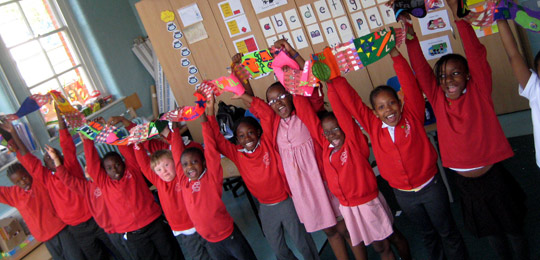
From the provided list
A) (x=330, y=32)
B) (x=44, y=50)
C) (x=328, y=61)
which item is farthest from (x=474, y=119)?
(x=44, y=50)

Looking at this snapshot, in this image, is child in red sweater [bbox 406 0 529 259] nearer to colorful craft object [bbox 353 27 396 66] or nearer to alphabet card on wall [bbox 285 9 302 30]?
colorful craft object [bbox 353 27 396 66]

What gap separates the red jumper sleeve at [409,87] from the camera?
2.18m

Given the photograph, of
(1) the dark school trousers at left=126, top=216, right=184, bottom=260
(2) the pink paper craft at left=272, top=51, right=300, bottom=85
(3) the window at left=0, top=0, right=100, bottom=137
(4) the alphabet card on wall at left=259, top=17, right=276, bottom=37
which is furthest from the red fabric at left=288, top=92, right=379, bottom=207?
(3) the window at left=0, top=0, right=100, bottom=137

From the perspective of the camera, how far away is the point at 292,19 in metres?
4.86

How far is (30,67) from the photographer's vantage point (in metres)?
4.97

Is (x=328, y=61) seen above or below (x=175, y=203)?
above

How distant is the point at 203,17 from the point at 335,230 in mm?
3352

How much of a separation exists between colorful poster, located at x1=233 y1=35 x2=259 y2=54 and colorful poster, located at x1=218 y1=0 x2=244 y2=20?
11.3 inches

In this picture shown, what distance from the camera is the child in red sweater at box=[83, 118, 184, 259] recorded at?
3109mm

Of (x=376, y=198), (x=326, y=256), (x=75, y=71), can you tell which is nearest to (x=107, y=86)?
(x=75, y=71)

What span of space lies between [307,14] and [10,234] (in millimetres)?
3503

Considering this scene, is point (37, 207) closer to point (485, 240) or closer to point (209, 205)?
point (209, 205)

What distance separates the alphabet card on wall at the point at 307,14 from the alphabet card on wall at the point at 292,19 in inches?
2.7

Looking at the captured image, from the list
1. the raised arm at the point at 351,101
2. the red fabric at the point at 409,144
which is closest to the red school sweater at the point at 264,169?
the raised arm at the point at 351,101
